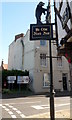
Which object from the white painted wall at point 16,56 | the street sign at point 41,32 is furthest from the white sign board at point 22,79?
the street sign at point 41,32

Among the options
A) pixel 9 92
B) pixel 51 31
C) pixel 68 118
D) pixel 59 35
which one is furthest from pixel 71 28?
pixel 9 92

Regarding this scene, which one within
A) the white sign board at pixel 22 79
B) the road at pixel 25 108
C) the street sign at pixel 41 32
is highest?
the street sign at pixel 41 32

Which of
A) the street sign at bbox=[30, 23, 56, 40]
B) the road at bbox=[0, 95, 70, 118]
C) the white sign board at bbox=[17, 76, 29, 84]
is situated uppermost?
the street sign at bbox=[30, 23, 56, 40]

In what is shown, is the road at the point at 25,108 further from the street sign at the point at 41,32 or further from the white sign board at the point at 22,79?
the white sign board at the point at 22,79

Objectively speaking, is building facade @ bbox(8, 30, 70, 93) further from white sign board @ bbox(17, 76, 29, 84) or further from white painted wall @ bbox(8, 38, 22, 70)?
white painted wall @ bbox(8, 38, 22, 70)

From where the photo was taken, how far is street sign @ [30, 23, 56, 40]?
664 centimetres

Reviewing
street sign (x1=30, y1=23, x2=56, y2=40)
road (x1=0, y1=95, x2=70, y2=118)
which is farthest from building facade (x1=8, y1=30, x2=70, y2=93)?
street sign (x1=30, y1=23, x2=56, y2=40)

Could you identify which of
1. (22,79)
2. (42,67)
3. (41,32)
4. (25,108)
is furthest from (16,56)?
(41,32)

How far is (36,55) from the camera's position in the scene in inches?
958

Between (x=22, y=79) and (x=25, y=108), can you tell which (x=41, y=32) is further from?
(x=22, y=79)

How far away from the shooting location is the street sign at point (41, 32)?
6637mm

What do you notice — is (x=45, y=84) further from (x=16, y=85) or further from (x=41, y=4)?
(x=41, y=4)

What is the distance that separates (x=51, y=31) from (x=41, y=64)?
1793 cm

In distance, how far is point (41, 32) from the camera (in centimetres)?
666
